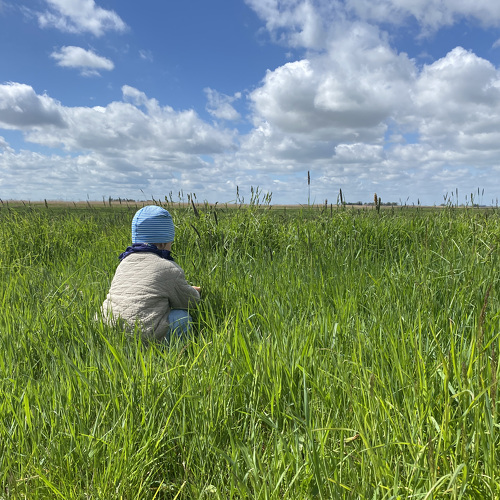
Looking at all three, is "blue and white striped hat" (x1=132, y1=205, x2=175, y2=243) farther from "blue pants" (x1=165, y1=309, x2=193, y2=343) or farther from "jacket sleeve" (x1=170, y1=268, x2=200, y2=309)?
"blue pants" (x1=165, y1=309, x2=193, y2=343)

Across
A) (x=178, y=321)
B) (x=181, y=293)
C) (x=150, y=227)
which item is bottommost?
(x=178, y=321)

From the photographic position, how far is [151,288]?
2994 mm

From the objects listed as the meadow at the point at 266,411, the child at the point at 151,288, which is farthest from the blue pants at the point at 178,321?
the meadow at the point at 266,411

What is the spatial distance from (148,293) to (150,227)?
607mm

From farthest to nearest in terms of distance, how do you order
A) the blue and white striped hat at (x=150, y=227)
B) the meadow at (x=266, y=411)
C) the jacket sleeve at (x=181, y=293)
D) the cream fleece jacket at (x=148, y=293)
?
the blue and white striped hat at (x=150, y=227) < the jacket sleeve at (x=181, y=293) < the cream fleece jacket at (x=148, y=293) < the meadow at (x=266, y=411)

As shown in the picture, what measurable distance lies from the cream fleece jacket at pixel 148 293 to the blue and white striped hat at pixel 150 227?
0.58 feet

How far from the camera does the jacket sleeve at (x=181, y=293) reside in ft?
10.1

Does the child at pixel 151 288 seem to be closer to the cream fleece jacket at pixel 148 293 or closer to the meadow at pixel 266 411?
the cream fleece jacket at pixel 148 293

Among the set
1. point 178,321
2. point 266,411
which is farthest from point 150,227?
point 266,411

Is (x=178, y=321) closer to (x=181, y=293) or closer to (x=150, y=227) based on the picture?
(x=181, y=293)

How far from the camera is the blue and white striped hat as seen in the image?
3283 mm

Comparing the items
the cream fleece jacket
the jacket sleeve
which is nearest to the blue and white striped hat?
the cream fleece jacket

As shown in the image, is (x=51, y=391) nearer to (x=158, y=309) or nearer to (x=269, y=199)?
(x=158, y=309)

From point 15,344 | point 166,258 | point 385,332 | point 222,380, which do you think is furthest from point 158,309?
point 385,332
